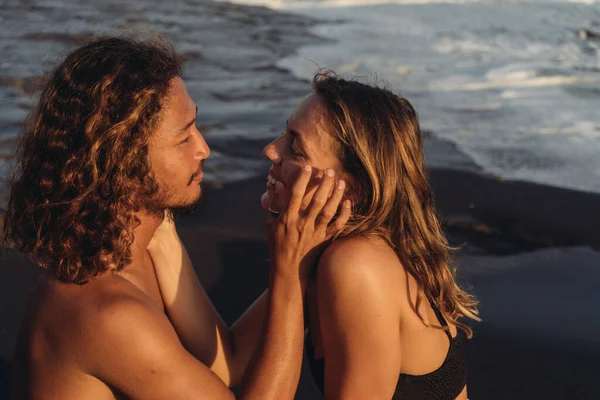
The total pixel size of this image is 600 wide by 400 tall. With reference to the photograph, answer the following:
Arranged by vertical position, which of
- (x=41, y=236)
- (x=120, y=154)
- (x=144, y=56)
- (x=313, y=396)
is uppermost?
(x=144, y=56)

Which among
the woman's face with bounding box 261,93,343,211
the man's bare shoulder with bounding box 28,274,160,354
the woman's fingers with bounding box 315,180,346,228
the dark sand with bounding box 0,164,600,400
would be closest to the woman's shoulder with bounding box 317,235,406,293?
the woman's fingers with bounding box 315,180,346,228

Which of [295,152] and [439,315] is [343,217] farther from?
[439,315]

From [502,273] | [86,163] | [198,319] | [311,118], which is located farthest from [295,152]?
[502,273]

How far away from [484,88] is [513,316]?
16.0 ft

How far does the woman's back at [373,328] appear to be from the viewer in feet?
9.28

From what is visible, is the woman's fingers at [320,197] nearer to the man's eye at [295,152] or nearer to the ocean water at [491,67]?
the man's eye at [295,152]

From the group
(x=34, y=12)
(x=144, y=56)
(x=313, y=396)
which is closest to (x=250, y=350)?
(x=313, y=396)

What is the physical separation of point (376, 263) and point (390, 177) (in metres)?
0.38

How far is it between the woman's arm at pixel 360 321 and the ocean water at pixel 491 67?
316 centimetres

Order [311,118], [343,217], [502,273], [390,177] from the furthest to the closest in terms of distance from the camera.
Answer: [502,273]
[311,118]
[390,177]
[343,217]

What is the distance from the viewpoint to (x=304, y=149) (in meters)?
3.16

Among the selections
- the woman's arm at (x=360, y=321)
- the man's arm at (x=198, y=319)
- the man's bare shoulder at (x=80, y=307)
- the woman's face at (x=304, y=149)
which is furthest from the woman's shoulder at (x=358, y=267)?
the man's arm at (x=198, y=319)

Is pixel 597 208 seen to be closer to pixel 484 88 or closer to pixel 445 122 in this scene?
pixel 445 122

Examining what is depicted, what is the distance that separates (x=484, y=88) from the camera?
28.8 feet
